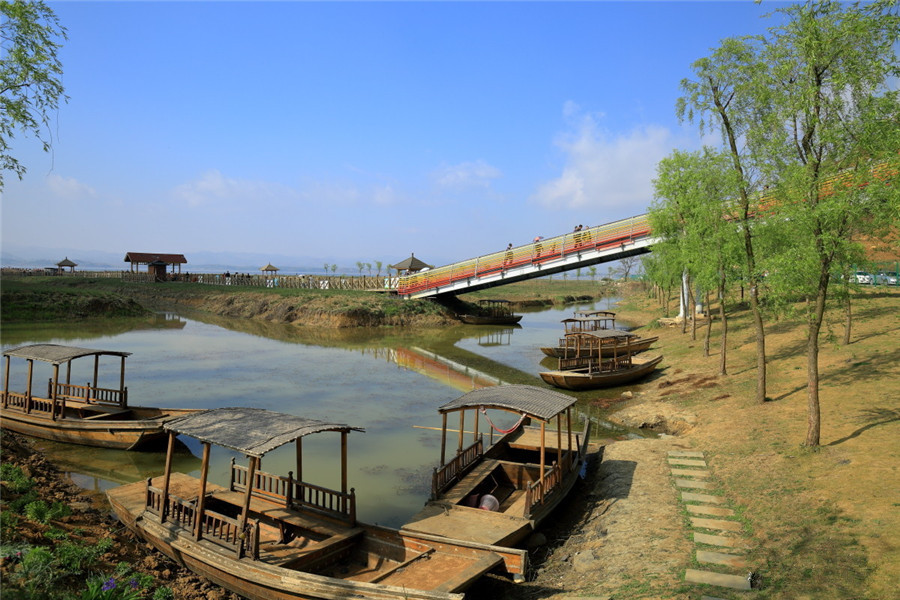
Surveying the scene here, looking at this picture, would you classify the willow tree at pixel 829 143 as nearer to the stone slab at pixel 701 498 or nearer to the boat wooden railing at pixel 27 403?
the stone slab at pixel 701 498

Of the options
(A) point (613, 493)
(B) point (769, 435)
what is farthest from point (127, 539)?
(B) point (769, 435)

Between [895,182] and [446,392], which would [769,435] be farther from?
[446,392]

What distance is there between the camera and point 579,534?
11148 mm

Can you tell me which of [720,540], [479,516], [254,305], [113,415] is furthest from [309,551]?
[254,305]

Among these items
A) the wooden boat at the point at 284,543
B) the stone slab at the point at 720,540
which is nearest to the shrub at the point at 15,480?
the wooden boat at the point at 284,543

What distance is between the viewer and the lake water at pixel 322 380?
49.5ft

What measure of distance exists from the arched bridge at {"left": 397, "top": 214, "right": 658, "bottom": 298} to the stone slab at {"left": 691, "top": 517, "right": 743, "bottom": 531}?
78.7ft

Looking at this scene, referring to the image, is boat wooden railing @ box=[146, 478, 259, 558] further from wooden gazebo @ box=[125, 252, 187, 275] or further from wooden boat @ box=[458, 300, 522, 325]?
wooden gazebo @ box=[125, 252, 187, 275]

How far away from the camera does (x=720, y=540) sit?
31.4ft

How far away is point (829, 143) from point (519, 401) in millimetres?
9065

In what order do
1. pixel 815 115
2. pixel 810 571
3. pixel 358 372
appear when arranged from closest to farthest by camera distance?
pixel 810 571 → pixel 815 115 → pixel 358 372

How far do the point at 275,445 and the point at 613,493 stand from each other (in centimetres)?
793

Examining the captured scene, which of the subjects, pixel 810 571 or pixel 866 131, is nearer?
pixel 810 571

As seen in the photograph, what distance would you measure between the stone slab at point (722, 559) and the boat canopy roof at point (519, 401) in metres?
3.66
